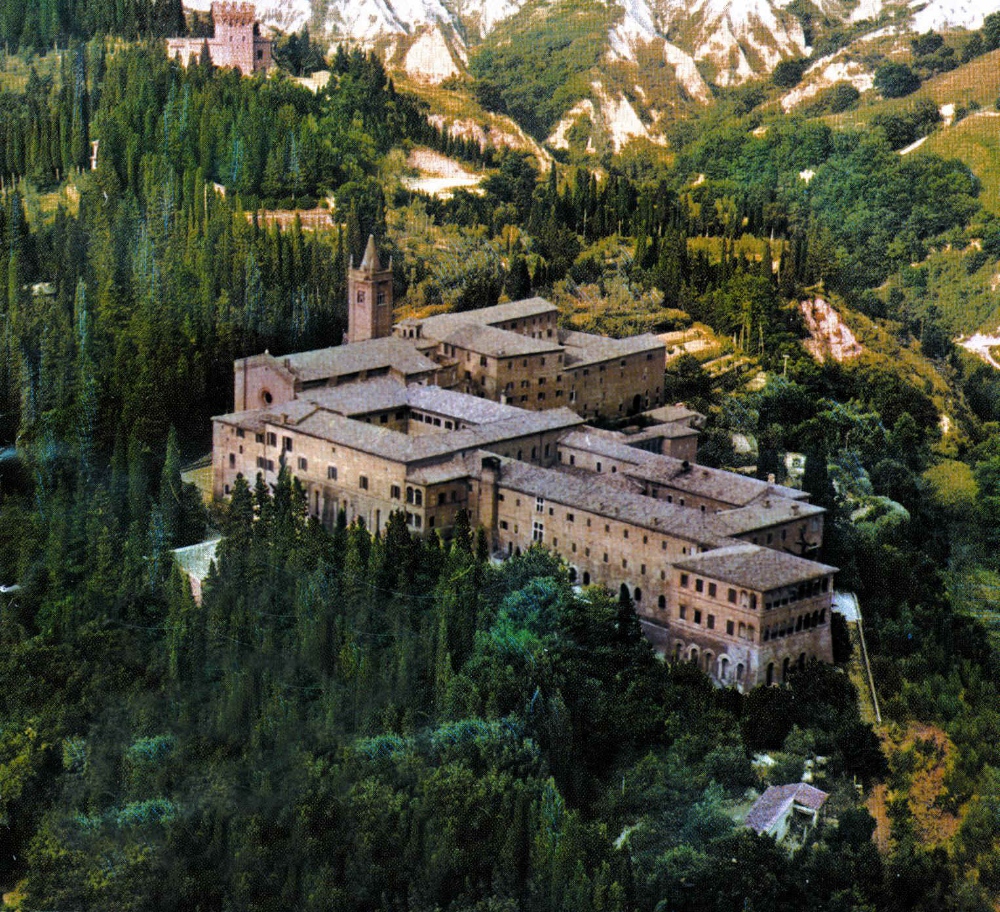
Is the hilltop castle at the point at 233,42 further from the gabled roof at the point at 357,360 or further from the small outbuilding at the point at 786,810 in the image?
the small outbuilding at the point at 786,810

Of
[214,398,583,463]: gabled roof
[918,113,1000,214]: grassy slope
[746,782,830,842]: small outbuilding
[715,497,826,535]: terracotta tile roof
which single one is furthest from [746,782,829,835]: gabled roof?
[918,113,1000,214]: grassy slope

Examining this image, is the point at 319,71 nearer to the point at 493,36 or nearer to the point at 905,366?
the point at 905,366

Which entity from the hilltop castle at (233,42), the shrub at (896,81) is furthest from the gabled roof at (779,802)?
the shrub at (896,81)

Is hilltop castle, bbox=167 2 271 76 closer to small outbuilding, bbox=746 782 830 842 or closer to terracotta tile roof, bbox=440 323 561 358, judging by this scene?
terracotta tile roof, bbox=440 323 561 358

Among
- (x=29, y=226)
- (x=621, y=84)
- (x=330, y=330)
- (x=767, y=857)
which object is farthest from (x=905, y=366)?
(x=621, y=84)

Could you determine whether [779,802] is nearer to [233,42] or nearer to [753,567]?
[753,567]

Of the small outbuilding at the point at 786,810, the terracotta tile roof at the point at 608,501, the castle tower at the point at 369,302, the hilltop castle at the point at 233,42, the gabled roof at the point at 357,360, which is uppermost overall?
the hilltop castle at the point at 233,42

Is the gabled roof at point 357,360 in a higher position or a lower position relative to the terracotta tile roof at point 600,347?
higher

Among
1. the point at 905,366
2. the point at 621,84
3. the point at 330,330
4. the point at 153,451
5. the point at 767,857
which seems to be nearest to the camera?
the point at 767,857
